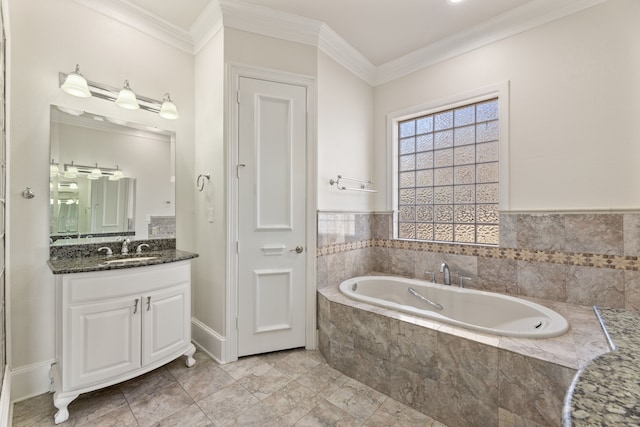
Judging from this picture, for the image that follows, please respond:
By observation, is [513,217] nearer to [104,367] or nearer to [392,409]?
[392,409]

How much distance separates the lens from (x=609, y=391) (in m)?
0.50

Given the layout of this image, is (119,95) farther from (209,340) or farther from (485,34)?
→ (485,34)

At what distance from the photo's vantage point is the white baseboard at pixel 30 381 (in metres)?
1.76

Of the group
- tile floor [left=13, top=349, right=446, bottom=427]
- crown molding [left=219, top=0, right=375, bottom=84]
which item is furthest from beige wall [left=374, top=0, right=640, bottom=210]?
tile floor [left=13, top=349, right=446, bottom=427]

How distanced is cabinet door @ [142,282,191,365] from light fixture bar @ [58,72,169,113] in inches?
58.4

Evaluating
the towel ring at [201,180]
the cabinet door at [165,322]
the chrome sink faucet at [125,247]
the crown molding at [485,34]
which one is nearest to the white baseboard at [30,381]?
the cabinet door at [165,322]

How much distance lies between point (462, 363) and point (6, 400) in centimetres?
252

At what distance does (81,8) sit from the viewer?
2.04 m

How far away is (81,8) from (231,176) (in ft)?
5.16

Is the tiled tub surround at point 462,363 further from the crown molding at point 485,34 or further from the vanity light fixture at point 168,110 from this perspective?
the crown molding at point 485,34

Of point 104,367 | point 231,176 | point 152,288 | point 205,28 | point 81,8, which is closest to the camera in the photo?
point 104,367

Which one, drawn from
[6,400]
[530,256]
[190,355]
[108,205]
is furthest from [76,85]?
[530,256]

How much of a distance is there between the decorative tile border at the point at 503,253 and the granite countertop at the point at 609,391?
1709 mm

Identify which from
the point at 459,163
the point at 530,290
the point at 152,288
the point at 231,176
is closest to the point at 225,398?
the point at 152,288
